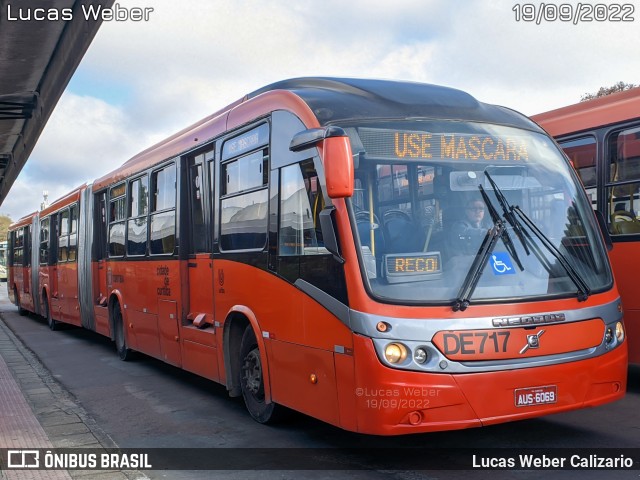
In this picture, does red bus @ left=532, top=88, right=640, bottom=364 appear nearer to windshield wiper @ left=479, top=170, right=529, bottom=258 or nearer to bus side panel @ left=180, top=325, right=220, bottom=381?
windshield wiper @ left=479, top=170, right=529, bottom=258

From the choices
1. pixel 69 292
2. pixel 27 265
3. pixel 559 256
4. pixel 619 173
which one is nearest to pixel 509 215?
pixel 559 256

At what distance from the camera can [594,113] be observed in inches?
353

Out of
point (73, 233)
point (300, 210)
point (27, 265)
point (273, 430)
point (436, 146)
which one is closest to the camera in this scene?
point (436, 146)

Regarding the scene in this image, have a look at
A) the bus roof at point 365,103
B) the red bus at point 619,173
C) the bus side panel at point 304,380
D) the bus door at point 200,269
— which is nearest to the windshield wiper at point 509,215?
the bus roof at point 365,103

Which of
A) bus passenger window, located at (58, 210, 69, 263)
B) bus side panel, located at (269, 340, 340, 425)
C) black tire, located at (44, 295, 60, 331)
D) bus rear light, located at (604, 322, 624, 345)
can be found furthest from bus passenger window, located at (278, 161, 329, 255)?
black tire, located at (44, 295, 60, 331)

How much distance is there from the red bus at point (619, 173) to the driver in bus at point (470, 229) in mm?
3204

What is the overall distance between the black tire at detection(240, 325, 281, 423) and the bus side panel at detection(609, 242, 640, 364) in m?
3.98

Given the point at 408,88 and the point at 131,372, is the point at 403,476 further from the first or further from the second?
the point at 131,372

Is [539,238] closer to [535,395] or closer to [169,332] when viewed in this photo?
[535,395]

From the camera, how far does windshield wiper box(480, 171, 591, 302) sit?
6.00 metres

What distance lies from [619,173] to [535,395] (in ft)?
12.6

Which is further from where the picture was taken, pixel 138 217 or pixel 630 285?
pixel 138 217

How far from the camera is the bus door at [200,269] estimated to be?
28.5ft

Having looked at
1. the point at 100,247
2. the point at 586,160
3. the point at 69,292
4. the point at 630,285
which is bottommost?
the point at 69,292
